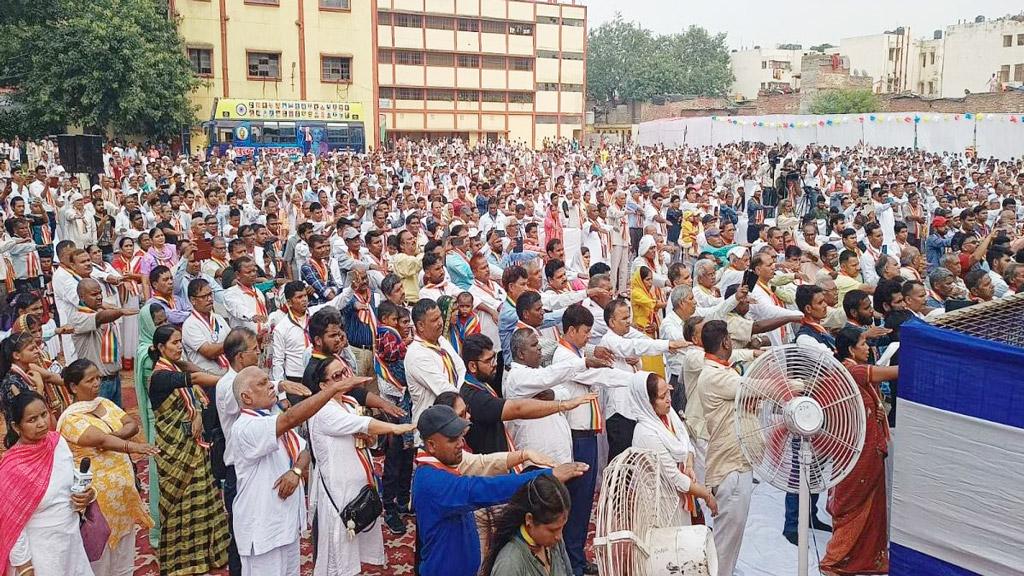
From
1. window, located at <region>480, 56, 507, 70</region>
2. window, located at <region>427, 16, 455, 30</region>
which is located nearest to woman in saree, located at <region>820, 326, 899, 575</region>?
window, located at <region>427, 16, 455, 30</region>

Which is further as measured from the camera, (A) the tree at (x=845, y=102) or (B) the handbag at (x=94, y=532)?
(A) the tree at (x=845, y=102)

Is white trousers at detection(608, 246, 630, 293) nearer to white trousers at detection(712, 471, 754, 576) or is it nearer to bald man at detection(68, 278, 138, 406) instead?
bald man at detection(68, 278, 138, 406)

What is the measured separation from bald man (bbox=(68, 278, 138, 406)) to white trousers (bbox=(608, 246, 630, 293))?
7116mm

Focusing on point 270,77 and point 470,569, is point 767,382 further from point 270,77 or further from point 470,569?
point 270,77


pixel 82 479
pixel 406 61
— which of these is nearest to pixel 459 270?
pixel 82 479

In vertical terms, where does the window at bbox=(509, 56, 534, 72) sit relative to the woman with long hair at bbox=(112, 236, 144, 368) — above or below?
above

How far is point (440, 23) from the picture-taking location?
38.0 metres

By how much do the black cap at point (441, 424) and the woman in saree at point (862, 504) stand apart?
239cm

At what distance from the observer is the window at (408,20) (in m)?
37.2

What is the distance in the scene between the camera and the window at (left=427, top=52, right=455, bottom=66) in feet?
125

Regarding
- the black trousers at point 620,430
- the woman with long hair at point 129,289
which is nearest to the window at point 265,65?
the woman with long hair at point 129,289

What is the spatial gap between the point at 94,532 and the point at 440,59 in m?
36.3

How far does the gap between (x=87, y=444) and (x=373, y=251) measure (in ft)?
12.0

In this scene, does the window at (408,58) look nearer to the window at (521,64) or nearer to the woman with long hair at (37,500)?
the window at (521,64)
